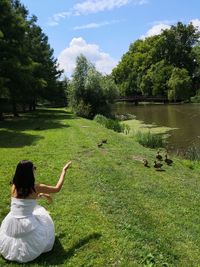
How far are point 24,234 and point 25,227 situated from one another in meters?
0.11

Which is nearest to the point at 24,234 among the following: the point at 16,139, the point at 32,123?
the point at 16,139

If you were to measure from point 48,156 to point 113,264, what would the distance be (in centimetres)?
903

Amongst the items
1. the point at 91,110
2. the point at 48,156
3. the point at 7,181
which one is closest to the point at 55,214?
the point at 7,181

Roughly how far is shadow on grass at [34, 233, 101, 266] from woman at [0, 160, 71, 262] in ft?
0.37

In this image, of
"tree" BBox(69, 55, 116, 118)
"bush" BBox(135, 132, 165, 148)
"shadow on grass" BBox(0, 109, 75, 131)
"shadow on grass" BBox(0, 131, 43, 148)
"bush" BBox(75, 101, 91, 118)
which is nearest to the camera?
"shadow on grass" BBox(0, 131, 43, 148)

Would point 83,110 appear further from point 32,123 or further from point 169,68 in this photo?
point 169,68

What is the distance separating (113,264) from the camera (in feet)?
19.9

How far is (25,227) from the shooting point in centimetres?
611

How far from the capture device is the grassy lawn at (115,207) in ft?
21.2

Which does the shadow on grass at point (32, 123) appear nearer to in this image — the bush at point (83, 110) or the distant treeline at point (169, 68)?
the bush at point (83, 110)

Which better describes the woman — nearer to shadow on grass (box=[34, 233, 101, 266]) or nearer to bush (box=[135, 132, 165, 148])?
shadow on grass (box=[34, 233, 101, 266])

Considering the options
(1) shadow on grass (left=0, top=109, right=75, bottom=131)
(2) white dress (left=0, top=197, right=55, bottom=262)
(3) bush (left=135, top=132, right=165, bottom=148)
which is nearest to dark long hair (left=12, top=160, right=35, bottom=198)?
(2) white dress (left=0, top=197, right=55, bottom=262)

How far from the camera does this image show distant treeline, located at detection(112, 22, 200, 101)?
83.6 meters

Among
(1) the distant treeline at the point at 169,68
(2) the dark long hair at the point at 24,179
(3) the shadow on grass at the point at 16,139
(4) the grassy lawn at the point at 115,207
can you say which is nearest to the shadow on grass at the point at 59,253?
(4) the grassy lawn at the point at 115,207
